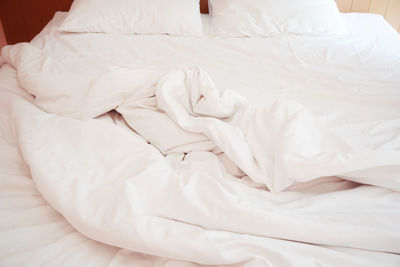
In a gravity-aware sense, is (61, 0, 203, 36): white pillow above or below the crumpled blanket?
above

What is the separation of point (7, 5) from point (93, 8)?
0.89m

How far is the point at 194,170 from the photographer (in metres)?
0.78

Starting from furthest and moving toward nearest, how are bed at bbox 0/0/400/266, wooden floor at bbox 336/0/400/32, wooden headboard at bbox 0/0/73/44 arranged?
wooden headboard at bbox 0/0/73/44 → wooden floor at bbox 336/0/400/32 → bed at bbox 0/0/400/266

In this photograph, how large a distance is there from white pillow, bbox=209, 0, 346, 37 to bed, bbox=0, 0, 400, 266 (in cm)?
45

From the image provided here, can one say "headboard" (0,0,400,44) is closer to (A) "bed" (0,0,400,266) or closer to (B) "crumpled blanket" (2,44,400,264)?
(A) "bed" (0,0,400,266)

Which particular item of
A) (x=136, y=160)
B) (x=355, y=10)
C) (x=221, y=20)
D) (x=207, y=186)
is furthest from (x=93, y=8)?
(x=355, y=10)

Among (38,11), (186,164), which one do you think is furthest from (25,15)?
(186,164)

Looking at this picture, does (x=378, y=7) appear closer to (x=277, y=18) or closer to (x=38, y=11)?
(x=277, y=18)

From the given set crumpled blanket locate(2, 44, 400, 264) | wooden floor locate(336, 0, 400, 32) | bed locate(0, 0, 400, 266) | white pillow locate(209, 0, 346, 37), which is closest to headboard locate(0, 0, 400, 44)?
wooden floor locate(336, 0, 400, 32)

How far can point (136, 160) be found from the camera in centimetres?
75

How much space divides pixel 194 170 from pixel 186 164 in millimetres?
48

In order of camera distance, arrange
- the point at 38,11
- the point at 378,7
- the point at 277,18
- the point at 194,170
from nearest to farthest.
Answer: the point at 194,170 → the point at 277,18 → the point at 378,7 → the point at 38,11

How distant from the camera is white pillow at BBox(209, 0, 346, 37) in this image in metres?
1.65

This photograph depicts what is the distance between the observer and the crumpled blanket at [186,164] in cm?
58
